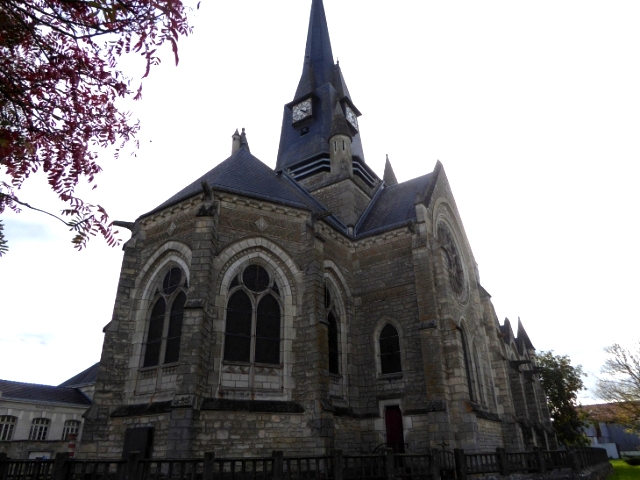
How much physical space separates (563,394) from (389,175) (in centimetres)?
2242

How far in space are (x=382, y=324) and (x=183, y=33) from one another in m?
13.8

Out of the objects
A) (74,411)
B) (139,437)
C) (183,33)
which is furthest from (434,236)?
(74,411)

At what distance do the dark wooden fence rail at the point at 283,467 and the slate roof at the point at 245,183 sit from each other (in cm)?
760

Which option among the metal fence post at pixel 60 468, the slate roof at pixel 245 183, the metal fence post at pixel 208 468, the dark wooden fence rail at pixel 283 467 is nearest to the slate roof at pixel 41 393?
the slate roof at pixel 245 183

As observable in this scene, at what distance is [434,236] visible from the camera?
16641mm

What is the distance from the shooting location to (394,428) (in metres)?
14.1

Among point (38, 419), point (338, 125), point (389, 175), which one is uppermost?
point (389, 175)

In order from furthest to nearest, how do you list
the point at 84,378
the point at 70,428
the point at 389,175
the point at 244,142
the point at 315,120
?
the point at 84,378
the point at 389,175
the point at 70,428
the point at 315,120
the point at 244,142

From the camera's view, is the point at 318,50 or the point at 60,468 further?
the point at 318,50

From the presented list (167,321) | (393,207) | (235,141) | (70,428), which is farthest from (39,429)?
(393,207)

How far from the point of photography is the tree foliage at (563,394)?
109 feet

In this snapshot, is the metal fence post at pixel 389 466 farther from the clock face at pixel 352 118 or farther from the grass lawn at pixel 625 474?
the clock face at pixel 352 118

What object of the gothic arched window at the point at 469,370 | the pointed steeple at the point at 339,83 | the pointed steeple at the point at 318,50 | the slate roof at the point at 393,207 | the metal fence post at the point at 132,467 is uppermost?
the pointed steeple at the point at 318,50

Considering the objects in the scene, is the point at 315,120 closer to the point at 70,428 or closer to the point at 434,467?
the point at 434,467
